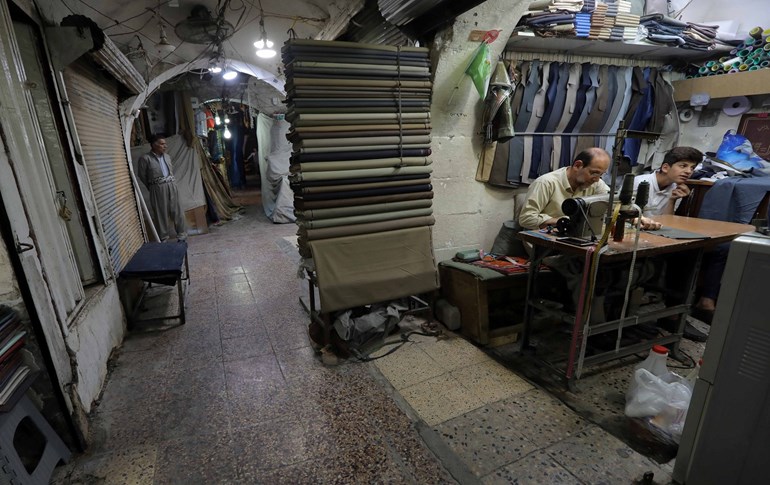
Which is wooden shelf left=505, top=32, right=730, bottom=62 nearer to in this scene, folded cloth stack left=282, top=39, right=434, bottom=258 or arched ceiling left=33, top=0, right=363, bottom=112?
folded cloth stack left=282, top=39, right=434, bottom=258

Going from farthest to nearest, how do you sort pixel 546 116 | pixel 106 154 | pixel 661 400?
pixel 106 154
pixel 546 116
pixel 661 400

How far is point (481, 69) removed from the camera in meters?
3.08

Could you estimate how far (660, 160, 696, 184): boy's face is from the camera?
3328 millimetres

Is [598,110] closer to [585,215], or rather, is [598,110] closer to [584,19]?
[584,19]

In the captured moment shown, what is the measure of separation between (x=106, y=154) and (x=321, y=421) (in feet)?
12.8

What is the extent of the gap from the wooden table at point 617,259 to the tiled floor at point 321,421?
1.21 feet

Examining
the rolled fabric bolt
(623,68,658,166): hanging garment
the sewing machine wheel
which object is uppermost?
the rolled fabric bolt

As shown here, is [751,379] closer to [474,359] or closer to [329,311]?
[474,359]

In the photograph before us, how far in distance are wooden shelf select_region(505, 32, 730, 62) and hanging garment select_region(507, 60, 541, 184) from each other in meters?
0.24

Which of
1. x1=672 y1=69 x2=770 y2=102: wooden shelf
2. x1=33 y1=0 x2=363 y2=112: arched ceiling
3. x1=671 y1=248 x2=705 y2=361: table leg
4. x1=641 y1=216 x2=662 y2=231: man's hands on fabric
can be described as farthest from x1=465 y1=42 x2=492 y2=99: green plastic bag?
x1=672 y1=69 x2=770 y2=102: wooden shelf

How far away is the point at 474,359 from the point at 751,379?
5.67ft

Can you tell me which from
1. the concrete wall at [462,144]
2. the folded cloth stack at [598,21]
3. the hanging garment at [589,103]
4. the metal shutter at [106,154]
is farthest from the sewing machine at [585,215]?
the metal shutter at [106,154]

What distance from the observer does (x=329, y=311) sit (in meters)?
2.92

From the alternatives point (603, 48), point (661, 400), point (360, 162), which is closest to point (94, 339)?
point (360, 162)
